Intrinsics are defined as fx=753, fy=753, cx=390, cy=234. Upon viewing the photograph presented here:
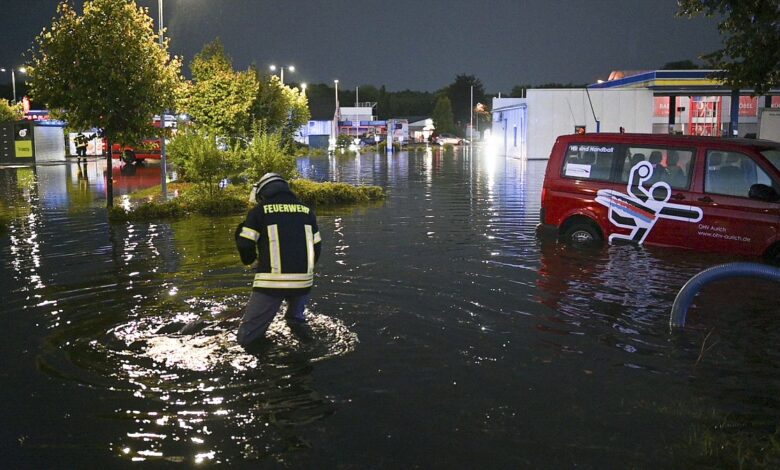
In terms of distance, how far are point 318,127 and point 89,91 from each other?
87.6 m

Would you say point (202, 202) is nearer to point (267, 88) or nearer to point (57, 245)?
point (57, 245)

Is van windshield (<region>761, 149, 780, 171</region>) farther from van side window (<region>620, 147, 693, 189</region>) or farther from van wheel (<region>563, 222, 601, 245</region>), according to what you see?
van wheel (<region>563, 222, 601, 245</region>)

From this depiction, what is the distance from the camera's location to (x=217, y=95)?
28.8 metres

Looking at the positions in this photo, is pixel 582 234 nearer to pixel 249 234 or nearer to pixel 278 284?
A: pixel 278 284

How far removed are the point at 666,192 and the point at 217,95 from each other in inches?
825

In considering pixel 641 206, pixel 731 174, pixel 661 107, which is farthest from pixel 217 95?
pixel 661 107

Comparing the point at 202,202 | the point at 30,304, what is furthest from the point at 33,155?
the point at 30,304

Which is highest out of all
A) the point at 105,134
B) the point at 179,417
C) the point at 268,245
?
the point at 105,134

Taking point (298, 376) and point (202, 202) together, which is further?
point (202, 202)

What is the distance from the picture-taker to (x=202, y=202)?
18641mm

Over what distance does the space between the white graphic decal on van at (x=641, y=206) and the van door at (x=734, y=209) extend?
0.28 m

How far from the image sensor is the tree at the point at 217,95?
28625mm

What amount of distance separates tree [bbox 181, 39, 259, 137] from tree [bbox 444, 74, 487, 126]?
149866 millimetres

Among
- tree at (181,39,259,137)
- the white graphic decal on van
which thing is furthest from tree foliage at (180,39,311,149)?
the white graphic decal on van
